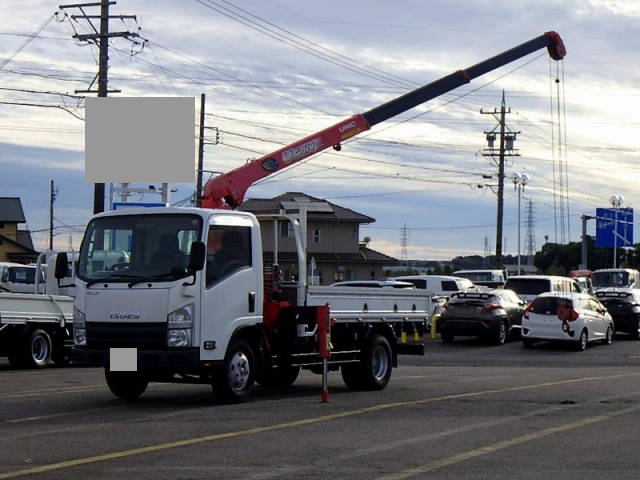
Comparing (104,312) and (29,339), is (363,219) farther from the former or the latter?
(104,312)

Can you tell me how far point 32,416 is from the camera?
43.2 feet

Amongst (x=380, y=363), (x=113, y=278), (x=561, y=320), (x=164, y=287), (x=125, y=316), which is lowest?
(x=380, y=363)

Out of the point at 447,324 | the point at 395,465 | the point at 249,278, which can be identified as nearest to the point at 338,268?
the point at 447,324

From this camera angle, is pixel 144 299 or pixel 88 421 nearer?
pixel 88 421

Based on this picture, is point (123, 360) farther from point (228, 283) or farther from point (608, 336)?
point (608, 336)

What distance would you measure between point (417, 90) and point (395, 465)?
16.4 m

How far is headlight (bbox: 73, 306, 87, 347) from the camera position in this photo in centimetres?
1399

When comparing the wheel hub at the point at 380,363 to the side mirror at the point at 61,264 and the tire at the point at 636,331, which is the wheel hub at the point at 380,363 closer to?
the side mirror at the point at 61,264

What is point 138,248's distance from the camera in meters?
14.0

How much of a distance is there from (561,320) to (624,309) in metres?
6.44

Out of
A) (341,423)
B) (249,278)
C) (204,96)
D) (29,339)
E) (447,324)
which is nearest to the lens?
(341,423)

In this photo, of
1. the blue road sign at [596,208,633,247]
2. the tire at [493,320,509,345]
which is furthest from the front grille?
the blue road sign at [596,208,633,247]

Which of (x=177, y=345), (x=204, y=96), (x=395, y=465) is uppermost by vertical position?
(x=204, y=96)

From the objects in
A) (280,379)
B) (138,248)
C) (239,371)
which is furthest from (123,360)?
(280,379)
